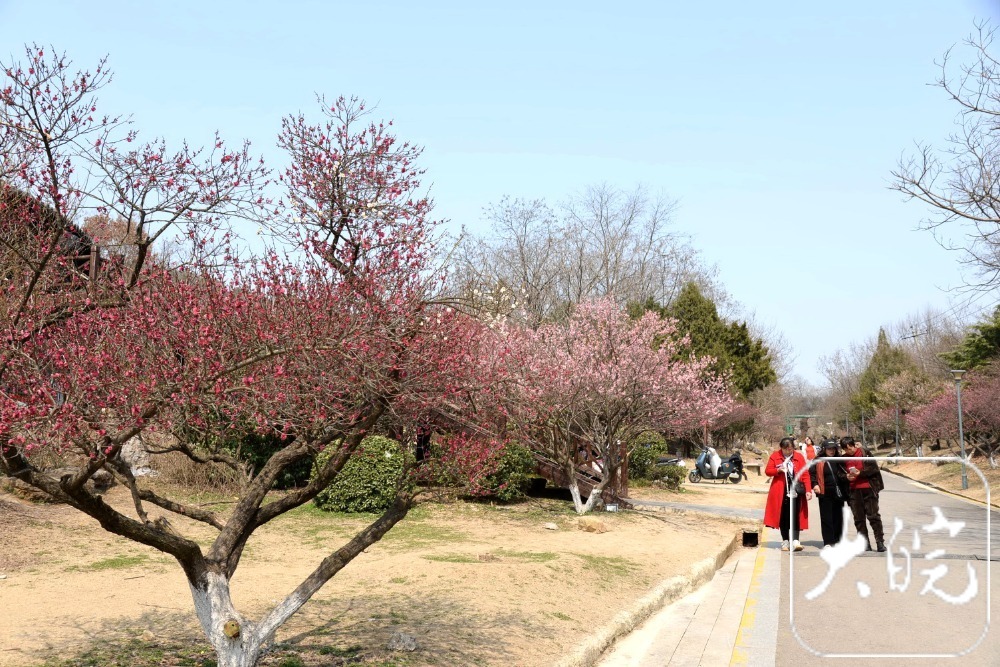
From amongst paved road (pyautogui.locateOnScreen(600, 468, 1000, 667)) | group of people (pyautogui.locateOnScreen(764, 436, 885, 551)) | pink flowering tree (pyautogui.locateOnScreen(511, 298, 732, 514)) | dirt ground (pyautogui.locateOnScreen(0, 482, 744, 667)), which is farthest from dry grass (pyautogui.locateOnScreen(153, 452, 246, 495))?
group of people (pyautogui.locateOnScreen(764, 436, 885, 551))

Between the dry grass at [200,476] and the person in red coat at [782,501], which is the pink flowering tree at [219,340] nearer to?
the person in red coat at [782,501]

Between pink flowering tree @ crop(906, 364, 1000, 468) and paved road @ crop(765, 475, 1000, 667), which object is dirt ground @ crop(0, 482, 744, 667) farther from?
pink flowering tree @ crop(906, 364, 1000, 468)

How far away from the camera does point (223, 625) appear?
232 inches

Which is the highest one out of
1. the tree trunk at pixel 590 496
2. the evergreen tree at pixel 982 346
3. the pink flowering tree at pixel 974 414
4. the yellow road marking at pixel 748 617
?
the evergreen tree at pixel 982 346

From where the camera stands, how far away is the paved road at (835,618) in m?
7.38

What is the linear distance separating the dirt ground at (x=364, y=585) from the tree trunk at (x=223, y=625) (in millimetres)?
930

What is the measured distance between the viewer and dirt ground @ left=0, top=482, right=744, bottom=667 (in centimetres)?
737

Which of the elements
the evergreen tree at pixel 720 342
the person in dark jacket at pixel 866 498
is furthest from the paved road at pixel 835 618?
the evergreen tree at pixel 720 342

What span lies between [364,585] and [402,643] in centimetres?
276

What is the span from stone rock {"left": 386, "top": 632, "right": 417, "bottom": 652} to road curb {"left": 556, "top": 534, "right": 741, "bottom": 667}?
1184 mm

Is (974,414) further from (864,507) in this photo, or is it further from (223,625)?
(223,625)

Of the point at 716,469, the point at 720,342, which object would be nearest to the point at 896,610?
the point at 716,469

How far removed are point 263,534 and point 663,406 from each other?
28.6 ft

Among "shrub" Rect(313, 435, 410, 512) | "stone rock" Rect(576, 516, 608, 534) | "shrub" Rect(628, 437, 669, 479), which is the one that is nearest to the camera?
"stone rock" Rect(576, 516, 608, 534)
